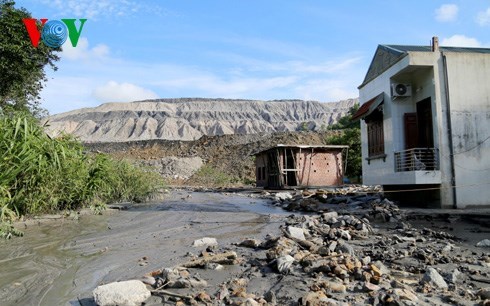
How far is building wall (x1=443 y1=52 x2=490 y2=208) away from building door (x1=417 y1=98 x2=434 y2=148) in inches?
37.1

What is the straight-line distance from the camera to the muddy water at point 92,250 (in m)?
4.16

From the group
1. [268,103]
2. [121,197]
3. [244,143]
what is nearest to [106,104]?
[268,103]

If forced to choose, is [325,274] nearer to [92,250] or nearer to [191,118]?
[92,250]

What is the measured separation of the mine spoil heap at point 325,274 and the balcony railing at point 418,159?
5817 mm

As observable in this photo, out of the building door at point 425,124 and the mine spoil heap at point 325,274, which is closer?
the mine spoil heap at point 325,274

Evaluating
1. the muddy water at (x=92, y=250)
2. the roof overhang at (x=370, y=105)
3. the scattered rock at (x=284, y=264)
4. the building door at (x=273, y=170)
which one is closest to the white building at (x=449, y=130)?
the roof overhang at (x=370, y=105)

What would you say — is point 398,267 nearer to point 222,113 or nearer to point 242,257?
point 242,257

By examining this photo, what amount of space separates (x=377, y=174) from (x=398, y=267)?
1020 centimetres

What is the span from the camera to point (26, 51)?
19891 millimetres

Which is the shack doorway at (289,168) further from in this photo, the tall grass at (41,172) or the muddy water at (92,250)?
the muddy water at (92,250)

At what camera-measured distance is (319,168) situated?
26.5 metres

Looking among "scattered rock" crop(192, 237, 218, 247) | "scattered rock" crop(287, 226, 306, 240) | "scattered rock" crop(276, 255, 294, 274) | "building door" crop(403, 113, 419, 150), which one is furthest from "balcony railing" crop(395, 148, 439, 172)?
"scattered rock" crop(276, 255, 294, 274)

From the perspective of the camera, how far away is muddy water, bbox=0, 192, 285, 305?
4.16m

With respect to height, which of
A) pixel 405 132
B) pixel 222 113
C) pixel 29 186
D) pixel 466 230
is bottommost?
pixel 466 230
